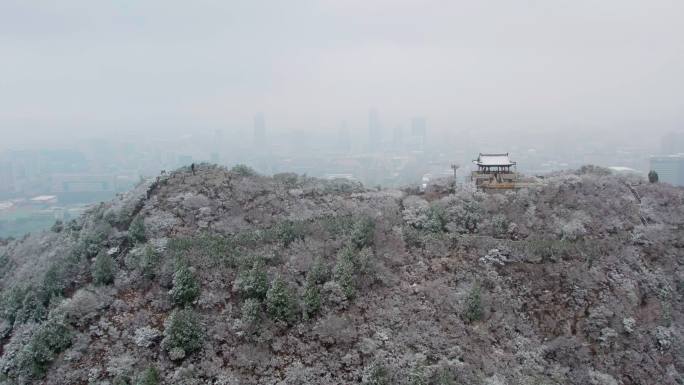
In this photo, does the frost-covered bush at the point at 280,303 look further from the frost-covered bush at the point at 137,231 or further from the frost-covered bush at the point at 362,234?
the frost-covered bush at the point at 137,231

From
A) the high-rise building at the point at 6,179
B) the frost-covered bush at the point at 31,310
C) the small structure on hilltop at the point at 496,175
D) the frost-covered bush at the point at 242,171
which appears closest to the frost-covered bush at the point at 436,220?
the small structure on hilltop at the point at 496,175

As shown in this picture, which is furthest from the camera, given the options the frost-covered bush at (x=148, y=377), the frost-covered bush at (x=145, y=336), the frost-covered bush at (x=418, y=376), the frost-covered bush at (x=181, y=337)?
the frost-covered bush at (x=145, y=336)

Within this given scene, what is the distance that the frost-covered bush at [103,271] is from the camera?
645 inches

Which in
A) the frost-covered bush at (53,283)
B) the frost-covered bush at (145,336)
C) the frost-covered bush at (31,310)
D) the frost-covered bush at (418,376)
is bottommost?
the frost-covered bush at (418,376)

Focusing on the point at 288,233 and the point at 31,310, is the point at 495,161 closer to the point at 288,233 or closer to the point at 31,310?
the point at 288,233

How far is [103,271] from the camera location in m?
16.4

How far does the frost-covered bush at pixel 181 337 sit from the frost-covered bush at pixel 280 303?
223 centimetres

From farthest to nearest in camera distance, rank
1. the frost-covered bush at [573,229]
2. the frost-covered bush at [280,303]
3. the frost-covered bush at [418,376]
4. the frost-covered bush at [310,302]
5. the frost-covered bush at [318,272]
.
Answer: the frost-covered bush at [573,229] < the frost-covered bush at [318,272] < the frost-covered bush at [310,302] < the frost-covered bush at [280,303] < the frost-covered bush at [418,376]

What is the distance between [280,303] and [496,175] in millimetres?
15898

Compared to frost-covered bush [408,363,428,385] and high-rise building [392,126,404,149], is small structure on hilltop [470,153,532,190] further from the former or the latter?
high-rise building [392,126,404,149]

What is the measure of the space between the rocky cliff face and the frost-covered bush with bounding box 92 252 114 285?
0.16 feet

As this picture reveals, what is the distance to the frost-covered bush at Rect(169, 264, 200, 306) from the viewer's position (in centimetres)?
1523

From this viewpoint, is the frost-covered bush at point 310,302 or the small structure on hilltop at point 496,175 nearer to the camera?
the frost-covered bush at point 310,302

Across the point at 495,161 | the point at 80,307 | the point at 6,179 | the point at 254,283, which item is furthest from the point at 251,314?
the point at 6,179
